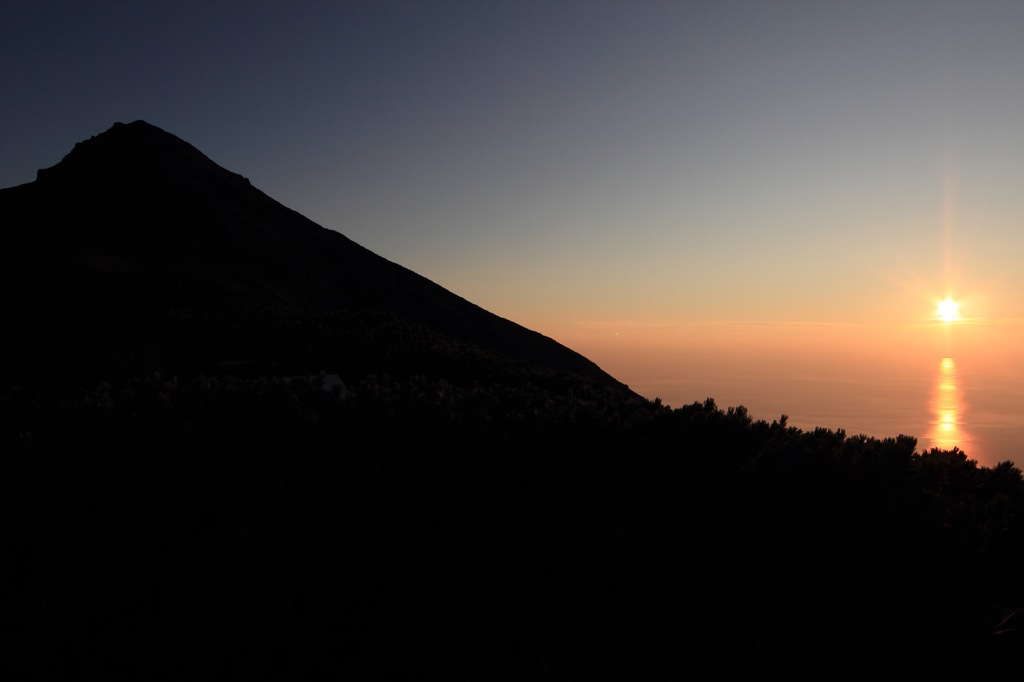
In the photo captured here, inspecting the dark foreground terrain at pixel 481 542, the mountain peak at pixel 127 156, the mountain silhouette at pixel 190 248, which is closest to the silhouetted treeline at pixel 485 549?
the dark foreground terrain at pixel 481 542

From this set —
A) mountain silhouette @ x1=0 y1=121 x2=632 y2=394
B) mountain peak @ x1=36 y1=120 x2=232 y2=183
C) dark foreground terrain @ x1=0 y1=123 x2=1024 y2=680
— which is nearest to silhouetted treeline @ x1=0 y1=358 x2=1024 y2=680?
dark foreground terrain @ x1=0 y1=123 x2=1024 y2=680

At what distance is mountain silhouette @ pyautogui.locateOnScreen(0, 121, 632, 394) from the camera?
40.2m

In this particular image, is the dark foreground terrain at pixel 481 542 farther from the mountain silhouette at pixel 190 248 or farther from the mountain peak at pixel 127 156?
the mountain peak at pixel 127 156

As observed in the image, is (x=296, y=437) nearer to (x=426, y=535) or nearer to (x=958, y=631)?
(x=426, y=535)

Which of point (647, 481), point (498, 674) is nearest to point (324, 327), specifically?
point (647, 481)

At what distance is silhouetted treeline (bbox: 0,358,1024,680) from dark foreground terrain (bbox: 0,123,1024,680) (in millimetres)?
25

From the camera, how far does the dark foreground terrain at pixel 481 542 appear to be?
17.9 ft

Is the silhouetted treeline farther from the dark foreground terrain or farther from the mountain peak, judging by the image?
the mountain peak

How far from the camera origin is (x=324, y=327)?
27766 millimetres

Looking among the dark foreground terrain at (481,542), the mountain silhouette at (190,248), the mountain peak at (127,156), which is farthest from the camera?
the mountain peak at (127,156)

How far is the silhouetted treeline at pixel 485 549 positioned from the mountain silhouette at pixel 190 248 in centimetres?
2960

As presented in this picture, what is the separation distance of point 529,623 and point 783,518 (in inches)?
133

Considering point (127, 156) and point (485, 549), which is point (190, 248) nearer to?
point (127, 156)

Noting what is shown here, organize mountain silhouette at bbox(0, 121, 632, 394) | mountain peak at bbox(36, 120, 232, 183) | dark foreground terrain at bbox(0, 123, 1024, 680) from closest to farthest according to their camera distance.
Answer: dark foreground terrain at bbox(0, 123, 1024, 680) < mountain silhouette at bbox(0, 121, 632, 394) < mountain peak at bbox(36, 120, 232, 183)
